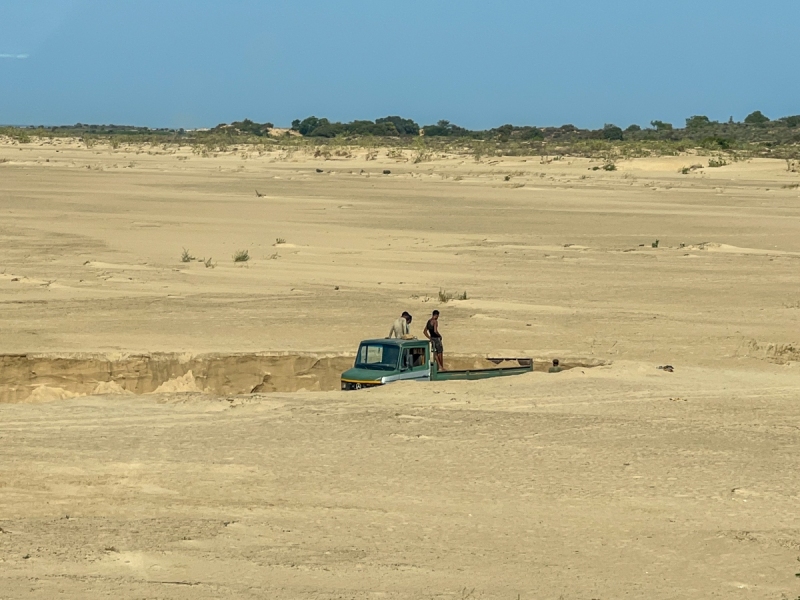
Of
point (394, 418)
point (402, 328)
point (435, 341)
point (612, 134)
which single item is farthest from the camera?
point (612, 134)

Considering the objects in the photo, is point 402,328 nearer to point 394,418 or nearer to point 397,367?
point 397,367

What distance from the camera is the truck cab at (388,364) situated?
14211 mm

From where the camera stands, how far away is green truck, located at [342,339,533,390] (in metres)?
14.2

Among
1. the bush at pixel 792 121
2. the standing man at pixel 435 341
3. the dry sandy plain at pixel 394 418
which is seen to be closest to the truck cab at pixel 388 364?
the dry sandy plain at pixel 394 418

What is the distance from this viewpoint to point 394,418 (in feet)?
41.3

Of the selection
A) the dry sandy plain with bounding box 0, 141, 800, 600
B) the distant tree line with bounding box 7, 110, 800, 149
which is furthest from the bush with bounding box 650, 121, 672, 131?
the dry sandy plain with bounding box 0, 141, 800, 600

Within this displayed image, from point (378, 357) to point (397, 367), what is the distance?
349 mm

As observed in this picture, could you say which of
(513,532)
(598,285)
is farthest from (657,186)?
(513,532)

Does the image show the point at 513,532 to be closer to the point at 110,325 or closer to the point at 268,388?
the point at 268,388

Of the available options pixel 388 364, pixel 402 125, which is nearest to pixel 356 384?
pixel 388 364

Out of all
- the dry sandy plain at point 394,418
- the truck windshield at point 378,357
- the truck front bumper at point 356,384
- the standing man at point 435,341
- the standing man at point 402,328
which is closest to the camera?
the dry sandy plain at point 394,418

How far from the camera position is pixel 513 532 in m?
9.23

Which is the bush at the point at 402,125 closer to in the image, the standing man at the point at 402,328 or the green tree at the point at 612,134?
the green tree at the point at 612,134

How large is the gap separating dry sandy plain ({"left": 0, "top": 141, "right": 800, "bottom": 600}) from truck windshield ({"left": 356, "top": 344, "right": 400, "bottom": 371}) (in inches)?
24.3
